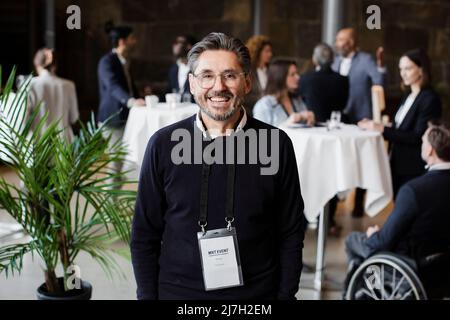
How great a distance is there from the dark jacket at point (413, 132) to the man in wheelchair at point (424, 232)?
123 centimetres

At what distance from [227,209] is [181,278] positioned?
23 centimetres

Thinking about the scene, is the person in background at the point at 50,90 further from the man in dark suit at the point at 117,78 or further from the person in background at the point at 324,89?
the person in background at the point at 324,89

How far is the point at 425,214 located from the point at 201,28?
6891 millimetres

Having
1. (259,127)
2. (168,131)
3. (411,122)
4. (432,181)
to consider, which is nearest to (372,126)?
(411,122)

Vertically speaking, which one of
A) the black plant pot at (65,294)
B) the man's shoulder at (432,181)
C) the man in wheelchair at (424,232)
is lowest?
the black plant pot at (65,294)

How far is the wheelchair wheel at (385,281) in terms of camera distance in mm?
3221

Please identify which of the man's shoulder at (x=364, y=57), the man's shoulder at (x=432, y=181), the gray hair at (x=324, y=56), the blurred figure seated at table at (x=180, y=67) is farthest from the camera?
the blurred figure seated at table at (x=180, y=67)

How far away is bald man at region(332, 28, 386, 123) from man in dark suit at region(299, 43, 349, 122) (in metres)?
0.65

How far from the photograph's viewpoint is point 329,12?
279 inches

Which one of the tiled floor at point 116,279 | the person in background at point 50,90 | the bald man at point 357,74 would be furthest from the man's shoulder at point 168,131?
the bald man at point 357,74

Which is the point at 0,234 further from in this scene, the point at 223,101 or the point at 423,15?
the point at 423,15
